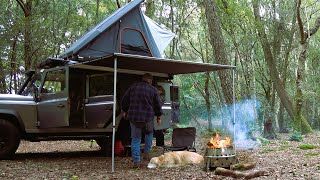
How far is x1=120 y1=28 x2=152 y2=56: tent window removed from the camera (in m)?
8.80

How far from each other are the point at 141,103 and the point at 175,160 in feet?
3.73

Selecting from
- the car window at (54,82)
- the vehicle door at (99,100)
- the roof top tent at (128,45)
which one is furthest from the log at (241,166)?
the car window at (54,82)

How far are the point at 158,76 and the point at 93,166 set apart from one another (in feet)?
9.21

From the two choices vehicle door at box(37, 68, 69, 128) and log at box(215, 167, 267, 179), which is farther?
vehicle door at box(37, 68, 69, 128)

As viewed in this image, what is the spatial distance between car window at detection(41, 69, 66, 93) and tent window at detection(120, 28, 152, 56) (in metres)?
A: 1.65

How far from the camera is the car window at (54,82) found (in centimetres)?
753

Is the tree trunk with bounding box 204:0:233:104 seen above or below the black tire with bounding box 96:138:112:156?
above

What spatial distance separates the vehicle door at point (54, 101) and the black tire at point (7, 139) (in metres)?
0.53

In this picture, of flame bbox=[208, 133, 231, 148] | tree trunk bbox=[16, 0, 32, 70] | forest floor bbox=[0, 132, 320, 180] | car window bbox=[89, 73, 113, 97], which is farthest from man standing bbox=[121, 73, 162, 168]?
tree trunk bbox=[16, 0, 32, 70]

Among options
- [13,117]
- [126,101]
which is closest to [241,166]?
[126,101]

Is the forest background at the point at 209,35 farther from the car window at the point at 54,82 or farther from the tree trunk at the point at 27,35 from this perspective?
the car window at the point at 54,82

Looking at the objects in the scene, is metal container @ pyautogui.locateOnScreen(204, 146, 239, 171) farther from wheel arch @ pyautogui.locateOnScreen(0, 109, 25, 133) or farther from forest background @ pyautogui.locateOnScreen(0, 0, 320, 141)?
wheel arch @ pyautogui.locateOnScreen(0, 109, 25, 133)

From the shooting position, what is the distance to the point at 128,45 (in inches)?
348

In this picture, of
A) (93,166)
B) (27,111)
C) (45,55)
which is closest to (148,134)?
(93,166)
